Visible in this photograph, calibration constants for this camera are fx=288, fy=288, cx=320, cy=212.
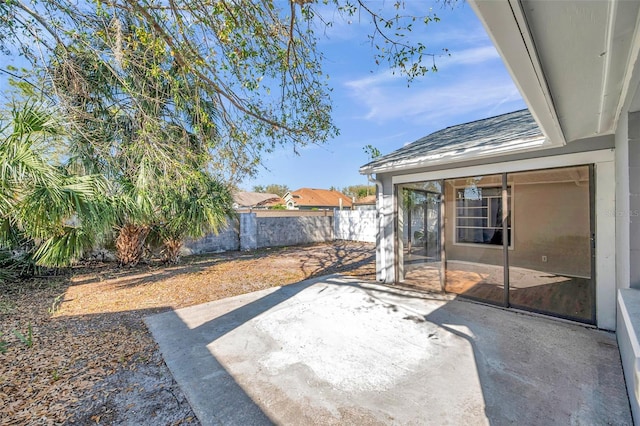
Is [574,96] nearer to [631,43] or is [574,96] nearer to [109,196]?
[631,43]

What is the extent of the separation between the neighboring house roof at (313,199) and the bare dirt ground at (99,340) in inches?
1011

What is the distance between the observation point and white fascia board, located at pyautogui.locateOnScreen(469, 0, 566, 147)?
A: 136 cm

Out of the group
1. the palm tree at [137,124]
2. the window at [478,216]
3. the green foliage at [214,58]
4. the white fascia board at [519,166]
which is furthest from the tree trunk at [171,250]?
the window at [478,216]

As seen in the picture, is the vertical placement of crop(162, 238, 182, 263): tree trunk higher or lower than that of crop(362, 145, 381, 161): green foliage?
lower

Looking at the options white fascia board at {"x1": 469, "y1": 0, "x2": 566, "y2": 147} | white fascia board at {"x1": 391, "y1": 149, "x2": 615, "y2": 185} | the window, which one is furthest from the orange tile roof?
white fascia board at {"x1": 469, "y1": 0, "x2": 566, "y2": 147}

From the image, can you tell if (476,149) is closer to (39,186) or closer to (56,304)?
(39,186)

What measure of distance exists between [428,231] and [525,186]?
237 centimetres

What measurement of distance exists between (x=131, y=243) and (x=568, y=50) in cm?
928

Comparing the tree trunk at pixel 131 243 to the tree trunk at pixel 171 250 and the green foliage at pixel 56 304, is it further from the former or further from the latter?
the green foliage at pixel 56 304

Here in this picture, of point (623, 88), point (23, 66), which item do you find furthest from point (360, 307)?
point (23, 66)

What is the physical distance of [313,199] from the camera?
34750mm

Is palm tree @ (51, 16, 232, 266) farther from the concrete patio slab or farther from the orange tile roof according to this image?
the orange tile roof

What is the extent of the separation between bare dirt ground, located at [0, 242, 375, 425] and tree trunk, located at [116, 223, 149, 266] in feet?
1.01

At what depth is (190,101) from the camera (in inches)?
187
